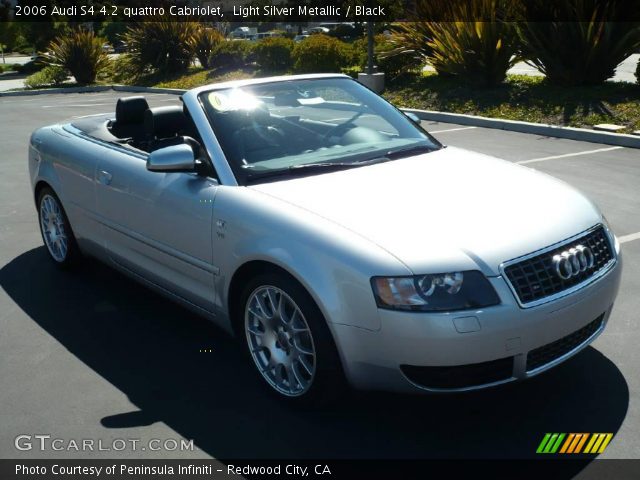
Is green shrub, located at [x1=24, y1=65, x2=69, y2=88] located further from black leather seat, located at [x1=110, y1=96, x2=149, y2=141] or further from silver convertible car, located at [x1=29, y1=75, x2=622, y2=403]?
silver convertible car, located at [x1=29, y1=75, x2=622, y2=403]

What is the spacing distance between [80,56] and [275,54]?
837cm

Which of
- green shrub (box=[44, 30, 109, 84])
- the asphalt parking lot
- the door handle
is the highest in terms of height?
the door handle

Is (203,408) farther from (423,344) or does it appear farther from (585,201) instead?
(585,201)

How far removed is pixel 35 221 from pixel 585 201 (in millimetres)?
5796

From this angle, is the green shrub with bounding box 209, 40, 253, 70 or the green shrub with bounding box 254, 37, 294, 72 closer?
the green shrub with bounding box 254, 37, 294, 72

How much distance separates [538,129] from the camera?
12383 mm

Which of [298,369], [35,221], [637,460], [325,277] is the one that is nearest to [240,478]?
[298,369]

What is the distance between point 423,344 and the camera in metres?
3.16

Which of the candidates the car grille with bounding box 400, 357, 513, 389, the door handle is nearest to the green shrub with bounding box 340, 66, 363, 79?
the door handle

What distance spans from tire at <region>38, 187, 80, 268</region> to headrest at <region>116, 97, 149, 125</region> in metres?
0.81

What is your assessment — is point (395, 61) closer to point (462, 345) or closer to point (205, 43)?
point (205, 43)

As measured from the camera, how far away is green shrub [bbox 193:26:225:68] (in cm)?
2577

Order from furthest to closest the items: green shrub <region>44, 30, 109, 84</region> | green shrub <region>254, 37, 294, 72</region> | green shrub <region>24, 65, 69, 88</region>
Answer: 1. green shrub <region>24, 65, 69, 88</region>
2. green shrub <region>44, 30, 109, 84</region>
3. green shrub <region>254, 37, 294, 72</region>

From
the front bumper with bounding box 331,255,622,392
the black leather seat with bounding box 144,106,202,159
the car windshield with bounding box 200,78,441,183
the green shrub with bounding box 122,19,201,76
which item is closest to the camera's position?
the front bumper with bounding box 331,255,622,392
